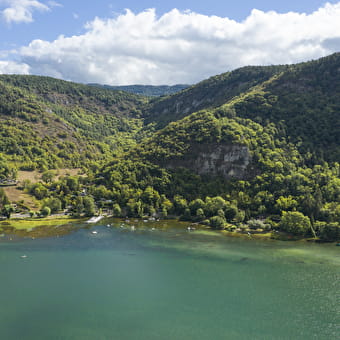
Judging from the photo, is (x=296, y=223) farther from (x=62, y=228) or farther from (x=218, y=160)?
(x=62, y=228)

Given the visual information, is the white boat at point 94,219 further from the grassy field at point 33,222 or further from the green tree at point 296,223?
the green tree at point 296,223

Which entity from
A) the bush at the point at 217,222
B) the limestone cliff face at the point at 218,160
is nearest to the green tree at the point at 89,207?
the limestone cliff face at the point at 218,160

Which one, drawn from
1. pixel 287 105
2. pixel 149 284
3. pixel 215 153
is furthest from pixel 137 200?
pixel 287 105

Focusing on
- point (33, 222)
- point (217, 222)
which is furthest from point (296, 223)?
point (33, 222)

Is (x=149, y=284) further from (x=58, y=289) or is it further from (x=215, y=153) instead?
(x=215, y=153)

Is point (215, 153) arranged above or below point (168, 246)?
above

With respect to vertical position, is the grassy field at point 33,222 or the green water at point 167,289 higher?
the grassy field at point 33,222
